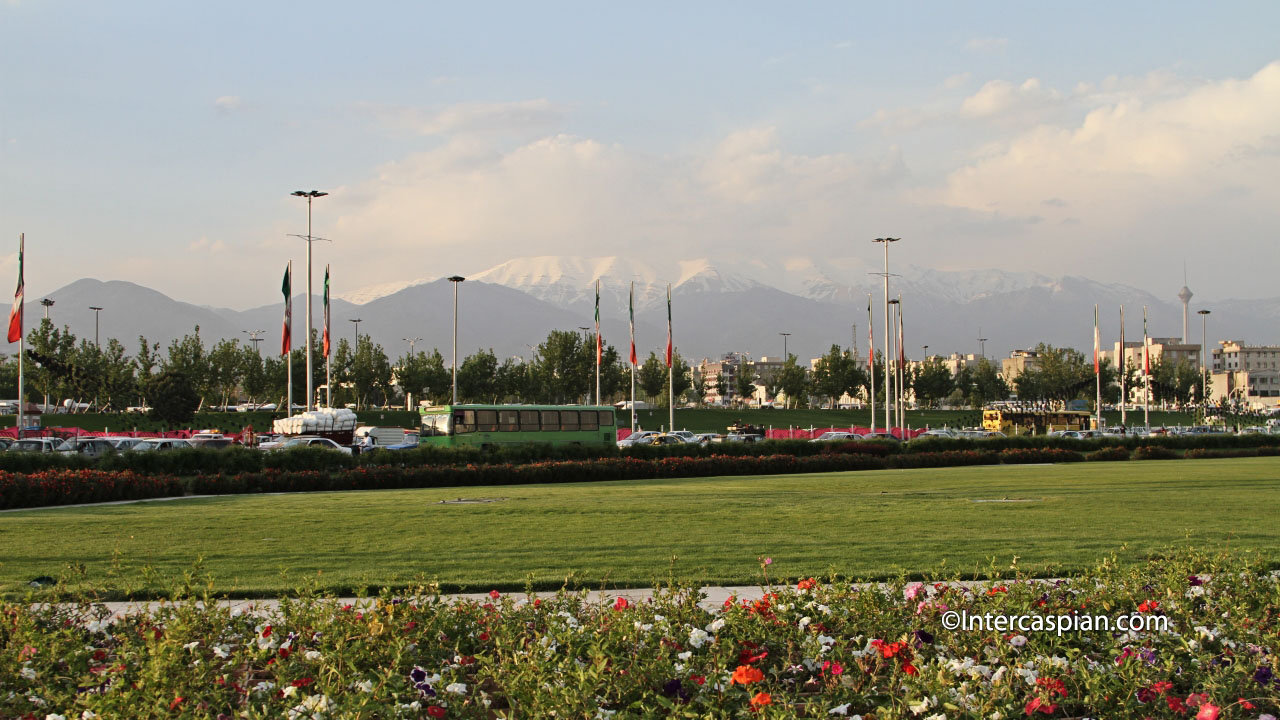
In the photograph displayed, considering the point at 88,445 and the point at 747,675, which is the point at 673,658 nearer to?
the point at 747,675

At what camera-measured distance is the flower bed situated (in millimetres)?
5527

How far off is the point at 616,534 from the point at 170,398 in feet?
175

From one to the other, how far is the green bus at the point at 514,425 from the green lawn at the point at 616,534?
21257 mm

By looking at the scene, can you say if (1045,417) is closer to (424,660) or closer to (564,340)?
(564,340)

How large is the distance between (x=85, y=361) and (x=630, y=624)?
83.1 metres

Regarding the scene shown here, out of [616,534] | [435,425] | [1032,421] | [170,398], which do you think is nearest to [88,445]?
[435,425]

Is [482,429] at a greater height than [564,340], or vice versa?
[564,340]

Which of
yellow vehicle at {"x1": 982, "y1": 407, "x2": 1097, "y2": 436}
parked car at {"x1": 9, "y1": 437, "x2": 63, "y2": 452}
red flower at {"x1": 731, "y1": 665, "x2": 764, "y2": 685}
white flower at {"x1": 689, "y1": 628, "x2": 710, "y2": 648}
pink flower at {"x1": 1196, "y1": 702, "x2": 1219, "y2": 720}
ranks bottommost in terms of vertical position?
yellow vehicle at {"x1": 982, "y1": 407, "x2": 1097, "y2": 436}

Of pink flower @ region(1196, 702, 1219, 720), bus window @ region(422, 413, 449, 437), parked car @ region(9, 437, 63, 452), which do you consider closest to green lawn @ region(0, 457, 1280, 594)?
pink flower @ region(1196, 702, 1219, 720)

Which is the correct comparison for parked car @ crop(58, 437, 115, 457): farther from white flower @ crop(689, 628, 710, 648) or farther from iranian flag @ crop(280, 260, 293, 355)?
white flower @ crop(689, 628, 710, 648)

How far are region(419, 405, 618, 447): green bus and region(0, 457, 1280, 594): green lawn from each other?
69.7 feet

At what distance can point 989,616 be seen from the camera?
7285mm

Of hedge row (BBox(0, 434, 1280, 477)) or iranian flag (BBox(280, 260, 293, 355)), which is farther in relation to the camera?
iranian flag (BBox(280, 260, 293, 355))

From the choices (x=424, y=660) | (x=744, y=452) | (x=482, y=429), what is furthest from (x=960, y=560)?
(x=482, y=429)
